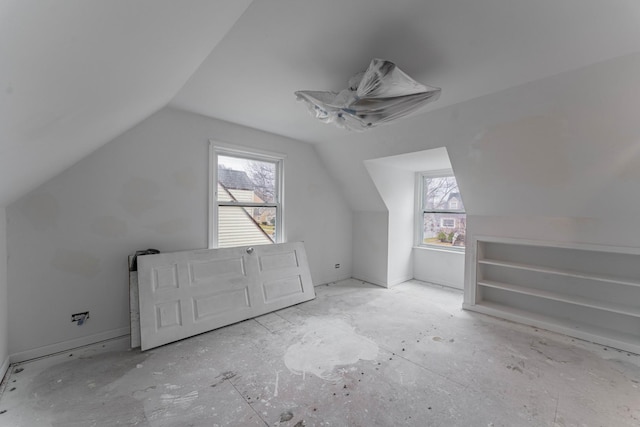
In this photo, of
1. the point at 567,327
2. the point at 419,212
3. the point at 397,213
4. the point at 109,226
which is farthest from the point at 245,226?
the point at 567,327

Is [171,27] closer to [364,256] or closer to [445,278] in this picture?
[364,256]

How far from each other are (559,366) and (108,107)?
389 centimetres

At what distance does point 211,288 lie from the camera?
2.96m

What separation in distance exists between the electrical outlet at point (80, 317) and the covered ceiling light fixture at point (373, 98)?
110 inches

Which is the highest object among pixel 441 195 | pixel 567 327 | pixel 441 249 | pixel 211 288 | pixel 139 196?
pixel 441 195

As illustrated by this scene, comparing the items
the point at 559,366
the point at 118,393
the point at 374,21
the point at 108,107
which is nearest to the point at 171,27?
the point at 108,107

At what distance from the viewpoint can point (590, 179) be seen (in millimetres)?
2506

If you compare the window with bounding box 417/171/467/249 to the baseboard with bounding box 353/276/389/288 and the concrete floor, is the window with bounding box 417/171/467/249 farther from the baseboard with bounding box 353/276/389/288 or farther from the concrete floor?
the concrete floor

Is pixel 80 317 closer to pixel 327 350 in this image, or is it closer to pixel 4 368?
pixel 4 368

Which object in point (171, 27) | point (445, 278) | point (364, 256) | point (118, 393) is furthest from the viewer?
point (364, 256)

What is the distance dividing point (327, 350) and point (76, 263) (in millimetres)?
2448

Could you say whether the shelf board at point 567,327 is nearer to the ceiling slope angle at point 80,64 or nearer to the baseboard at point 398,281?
the baseboard at point 398,281

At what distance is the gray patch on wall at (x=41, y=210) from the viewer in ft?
7.45

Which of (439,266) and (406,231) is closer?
(439,266)
